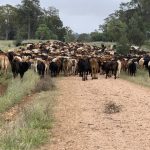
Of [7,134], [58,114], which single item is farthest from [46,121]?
[7,134]

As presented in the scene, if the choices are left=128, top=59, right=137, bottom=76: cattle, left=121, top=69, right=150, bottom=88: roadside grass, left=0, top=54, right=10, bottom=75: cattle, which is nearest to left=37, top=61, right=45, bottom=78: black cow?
left=0, top=54, right=10, bottom=75: cattle

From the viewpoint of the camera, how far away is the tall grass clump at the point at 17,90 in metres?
17.1

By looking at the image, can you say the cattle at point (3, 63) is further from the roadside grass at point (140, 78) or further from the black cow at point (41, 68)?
the roadside grass at point (140, 78)

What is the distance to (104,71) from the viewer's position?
31641 mm

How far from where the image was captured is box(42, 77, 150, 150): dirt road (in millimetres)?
11805

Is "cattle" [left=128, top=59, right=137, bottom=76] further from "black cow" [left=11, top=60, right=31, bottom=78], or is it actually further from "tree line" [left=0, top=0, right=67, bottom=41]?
"tree line" [left=0, top=0, right=67, bottom=41]

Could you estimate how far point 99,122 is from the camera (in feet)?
46.9

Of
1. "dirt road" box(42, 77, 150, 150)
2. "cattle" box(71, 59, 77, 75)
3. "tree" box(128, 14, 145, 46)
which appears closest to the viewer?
"dirt road" box(42, 77, 150, 150)

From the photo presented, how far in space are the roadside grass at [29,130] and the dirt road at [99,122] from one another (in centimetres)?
27

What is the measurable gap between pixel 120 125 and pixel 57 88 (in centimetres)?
907

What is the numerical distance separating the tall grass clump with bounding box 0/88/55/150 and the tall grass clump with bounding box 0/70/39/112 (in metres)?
1.91

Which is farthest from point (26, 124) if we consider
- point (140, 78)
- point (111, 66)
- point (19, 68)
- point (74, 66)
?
point (74, 66)

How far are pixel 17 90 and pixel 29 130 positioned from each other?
7667 mm

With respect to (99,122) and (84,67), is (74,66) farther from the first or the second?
(99,122)
